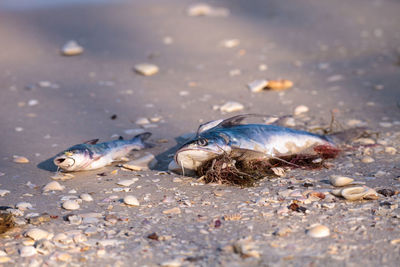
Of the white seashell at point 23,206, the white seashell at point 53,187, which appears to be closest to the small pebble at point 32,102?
the white seashell at point 53,187

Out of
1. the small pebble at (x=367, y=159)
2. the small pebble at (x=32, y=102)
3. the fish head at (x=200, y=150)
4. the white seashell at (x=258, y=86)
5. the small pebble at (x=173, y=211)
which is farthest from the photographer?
the white seashell at (x=258, y=86)

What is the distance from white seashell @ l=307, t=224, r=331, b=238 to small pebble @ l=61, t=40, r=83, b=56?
590 cm

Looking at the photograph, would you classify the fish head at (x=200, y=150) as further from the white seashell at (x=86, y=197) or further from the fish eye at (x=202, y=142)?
the white seashell at (x=86, y=197)

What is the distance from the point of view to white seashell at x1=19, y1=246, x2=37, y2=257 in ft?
10.8

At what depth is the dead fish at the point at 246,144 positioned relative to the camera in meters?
4.25

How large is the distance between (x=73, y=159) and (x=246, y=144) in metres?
1.47

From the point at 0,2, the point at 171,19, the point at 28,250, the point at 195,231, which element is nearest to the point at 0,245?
the point at 28,250

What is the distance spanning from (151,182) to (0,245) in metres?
1.38

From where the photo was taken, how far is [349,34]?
9180mm

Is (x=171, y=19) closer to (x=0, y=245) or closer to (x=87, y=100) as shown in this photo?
(x=87, y=100)

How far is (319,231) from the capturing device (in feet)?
11.0

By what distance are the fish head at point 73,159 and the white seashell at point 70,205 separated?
2.01 feet

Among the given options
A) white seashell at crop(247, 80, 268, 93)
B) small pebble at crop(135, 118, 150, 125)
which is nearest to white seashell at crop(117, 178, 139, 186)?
small pebble at crop(135, 118, 150, 125)

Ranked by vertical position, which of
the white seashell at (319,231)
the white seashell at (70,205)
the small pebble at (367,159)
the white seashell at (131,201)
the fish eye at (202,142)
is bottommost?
the white seashell at (70,205)
